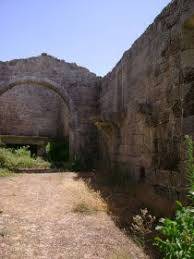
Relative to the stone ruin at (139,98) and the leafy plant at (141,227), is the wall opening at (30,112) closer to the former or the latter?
the stone ruin at (139,98)

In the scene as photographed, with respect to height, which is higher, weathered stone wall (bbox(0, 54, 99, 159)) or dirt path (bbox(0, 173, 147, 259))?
weathered stone wall (bbox(0, 54, 99, 159))

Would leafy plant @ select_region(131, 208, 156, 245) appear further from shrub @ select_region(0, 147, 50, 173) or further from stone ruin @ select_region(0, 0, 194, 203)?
shrub @ select_region(0, 147, 50, 173)

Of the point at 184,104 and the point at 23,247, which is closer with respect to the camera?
the point at 23,247

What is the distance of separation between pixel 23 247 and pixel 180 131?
2.37 metres

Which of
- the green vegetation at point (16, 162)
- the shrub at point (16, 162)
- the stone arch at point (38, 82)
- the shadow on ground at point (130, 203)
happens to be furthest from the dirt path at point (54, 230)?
the stone arch at point (38, 82)

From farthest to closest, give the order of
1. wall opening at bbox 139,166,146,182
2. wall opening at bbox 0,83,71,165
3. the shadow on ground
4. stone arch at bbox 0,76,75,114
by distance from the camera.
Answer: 1. wall opening at bbox 0,83,71,165
2. stone arch at bbox 0,76,75,114
3. wall opening at bbox 139,166,146,182
4. the shadow on ground

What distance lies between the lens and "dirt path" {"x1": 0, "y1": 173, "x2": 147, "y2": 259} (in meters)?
3.28

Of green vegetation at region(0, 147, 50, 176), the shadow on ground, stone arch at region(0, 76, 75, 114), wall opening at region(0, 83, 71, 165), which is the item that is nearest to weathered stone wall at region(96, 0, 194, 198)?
the shadow on ground

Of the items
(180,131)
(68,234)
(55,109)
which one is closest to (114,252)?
(68,234)

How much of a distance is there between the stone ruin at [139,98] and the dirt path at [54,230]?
47.8 inches

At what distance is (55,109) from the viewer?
16984mm

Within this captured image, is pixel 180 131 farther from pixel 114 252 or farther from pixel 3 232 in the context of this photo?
pixel 3 232

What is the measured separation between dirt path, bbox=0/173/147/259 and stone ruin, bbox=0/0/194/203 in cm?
121

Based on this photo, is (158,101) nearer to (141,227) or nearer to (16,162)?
(141,227)
